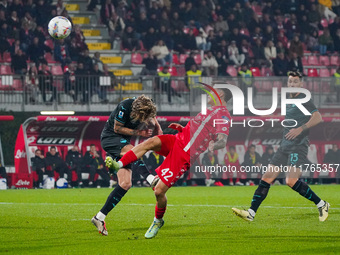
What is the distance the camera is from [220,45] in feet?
97.5

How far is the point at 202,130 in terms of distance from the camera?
9695 millimetres

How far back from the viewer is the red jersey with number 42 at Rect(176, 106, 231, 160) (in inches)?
373

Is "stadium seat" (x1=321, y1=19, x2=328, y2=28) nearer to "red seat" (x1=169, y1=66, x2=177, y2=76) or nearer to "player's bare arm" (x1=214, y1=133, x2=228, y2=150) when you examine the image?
"red seat" (x1=169, y1=66, x2=177, y2=76)

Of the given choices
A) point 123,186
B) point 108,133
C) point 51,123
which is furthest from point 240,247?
point 51,123

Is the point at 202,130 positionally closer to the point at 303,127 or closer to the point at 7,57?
the point at 303,127

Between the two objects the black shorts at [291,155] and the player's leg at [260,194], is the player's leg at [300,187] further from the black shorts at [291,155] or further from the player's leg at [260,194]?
the player's leg at [260,194]

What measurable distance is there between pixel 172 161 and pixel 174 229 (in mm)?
1474

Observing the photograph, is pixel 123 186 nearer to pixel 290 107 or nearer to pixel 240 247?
pixel 240 247

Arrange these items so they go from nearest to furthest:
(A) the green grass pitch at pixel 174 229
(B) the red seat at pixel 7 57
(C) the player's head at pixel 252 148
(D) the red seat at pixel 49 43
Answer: (A) the green grass pitch at pixel 174 229, (C) the player's head at pixel 252 148, (B) the red seat at pixel 7 57, (D) the red seat at pixel 49 43

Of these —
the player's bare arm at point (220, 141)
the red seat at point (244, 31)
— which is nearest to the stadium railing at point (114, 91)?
the red seat at point (244, 31)

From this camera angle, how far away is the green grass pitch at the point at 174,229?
8453mm

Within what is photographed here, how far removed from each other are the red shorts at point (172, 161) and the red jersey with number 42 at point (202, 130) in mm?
79

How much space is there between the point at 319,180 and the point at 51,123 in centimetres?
915

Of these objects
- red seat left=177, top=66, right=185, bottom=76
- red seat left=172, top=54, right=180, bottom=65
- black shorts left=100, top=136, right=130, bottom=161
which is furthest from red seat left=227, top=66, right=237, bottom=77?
black shorts left=100, top=136, right=130, bottom=161
